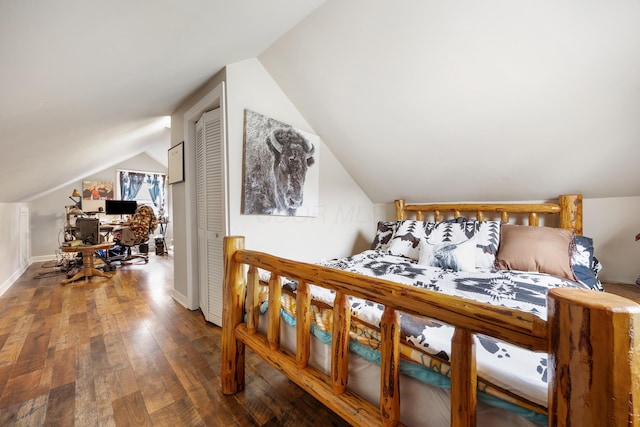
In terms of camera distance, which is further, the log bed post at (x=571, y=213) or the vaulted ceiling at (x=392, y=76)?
the log bed post at (x=571, y=213)

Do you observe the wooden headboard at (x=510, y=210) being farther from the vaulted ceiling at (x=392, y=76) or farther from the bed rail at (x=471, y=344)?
the bed rail at (x=471, y=344)

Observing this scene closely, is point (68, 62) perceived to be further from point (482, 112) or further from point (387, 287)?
point (482, 112)

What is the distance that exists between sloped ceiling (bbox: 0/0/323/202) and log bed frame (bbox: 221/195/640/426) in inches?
48.0

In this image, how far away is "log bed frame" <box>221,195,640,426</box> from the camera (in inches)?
16.0

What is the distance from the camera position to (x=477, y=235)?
206cm

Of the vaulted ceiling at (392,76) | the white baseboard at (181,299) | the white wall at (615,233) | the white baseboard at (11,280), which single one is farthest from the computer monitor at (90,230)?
the white wall at (615,233)

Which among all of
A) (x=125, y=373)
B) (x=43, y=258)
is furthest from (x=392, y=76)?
(x=43, y=258)

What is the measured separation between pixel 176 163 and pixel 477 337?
2902 mm

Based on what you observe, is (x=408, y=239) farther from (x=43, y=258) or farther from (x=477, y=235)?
(x=43, y=258)

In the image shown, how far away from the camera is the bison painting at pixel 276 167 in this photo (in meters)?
2.02

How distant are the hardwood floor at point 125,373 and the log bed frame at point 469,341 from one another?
215 millimetres

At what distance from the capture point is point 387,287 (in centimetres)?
74

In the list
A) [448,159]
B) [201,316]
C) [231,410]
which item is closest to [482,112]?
[448,159]

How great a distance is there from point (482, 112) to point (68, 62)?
246cm
